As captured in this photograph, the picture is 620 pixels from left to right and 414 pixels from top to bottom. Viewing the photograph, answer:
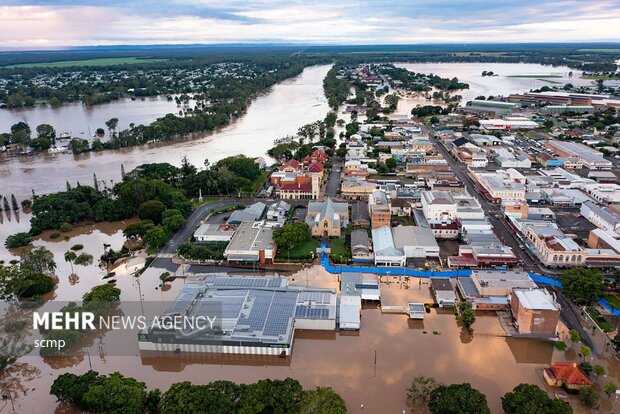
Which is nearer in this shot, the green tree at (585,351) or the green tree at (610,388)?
the green tree at (610,388)

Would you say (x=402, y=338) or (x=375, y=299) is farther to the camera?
(x=375, y=299)

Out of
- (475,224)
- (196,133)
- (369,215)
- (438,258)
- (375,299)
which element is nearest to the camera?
(375,299)

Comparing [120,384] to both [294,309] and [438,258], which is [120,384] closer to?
[294,309]

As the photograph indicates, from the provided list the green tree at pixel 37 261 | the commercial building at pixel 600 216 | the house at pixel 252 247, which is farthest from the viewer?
the commercial building at pixel 600 216

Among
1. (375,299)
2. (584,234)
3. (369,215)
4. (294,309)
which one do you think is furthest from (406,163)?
(294,309)

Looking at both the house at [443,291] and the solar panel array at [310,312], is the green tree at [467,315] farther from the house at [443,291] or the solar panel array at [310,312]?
the solar panel array at [310,312]

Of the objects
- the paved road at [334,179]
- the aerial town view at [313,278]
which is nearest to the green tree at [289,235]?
the aerial town view at [313,278]
